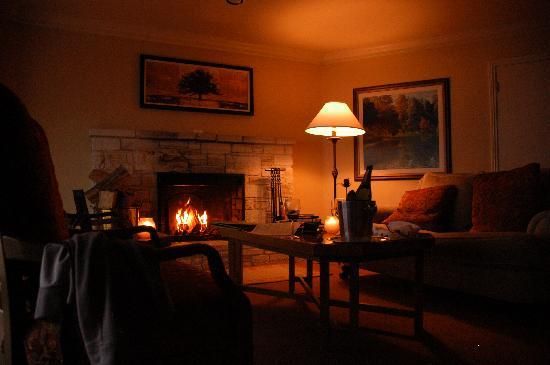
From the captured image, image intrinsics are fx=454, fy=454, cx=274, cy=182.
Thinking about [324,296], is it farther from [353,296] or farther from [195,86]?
[195,86]

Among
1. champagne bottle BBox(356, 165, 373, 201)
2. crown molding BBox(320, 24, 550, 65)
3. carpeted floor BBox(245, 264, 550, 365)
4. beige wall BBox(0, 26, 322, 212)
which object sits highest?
crown molding BBox(320, 24, 550, 65)

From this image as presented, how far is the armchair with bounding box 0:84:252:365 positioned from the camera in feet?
3.89

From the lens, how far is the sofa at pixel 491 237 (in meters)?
2.41

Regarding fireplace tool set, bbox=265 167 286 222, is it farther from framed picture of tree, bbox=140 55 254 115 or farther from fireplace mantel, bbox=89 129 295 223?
framed picture of tree, bbox=140 55 254 115

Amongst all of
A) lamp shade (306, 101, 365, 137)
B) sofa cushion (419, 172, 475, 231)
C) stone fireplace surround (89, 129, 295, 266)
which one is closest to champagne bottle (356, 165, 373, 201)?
lamp shade (306, 101, 365, 137)

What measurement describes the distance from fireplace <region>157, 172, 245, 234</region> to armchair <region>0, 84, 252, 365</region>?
10.3ft

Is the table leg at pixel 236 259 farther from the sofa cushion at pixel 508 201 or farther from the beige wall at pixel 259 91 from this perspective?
the beige wall at pixel 259 91

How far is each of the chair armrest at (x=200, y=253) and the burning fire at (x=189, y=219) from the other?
3.24 m

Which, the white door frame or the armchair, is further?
the white door frame

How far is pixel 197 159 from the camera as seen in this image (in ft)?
15.0

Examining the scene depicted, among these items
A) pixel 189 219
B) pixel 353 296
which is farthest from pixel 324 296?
pixel 189 219

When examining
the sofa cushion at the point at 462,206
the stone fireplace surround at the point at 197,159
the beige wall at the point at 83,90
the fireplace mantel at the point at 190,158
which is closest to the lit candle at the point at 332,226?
the sofa cushion at the point at 462,206

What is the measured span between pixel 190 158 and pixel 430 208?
7.71 feet

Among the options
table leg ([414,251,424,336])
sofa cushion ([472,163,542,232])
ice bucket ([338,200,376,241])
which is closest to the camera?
ice bucket ([338,200,376,241])
